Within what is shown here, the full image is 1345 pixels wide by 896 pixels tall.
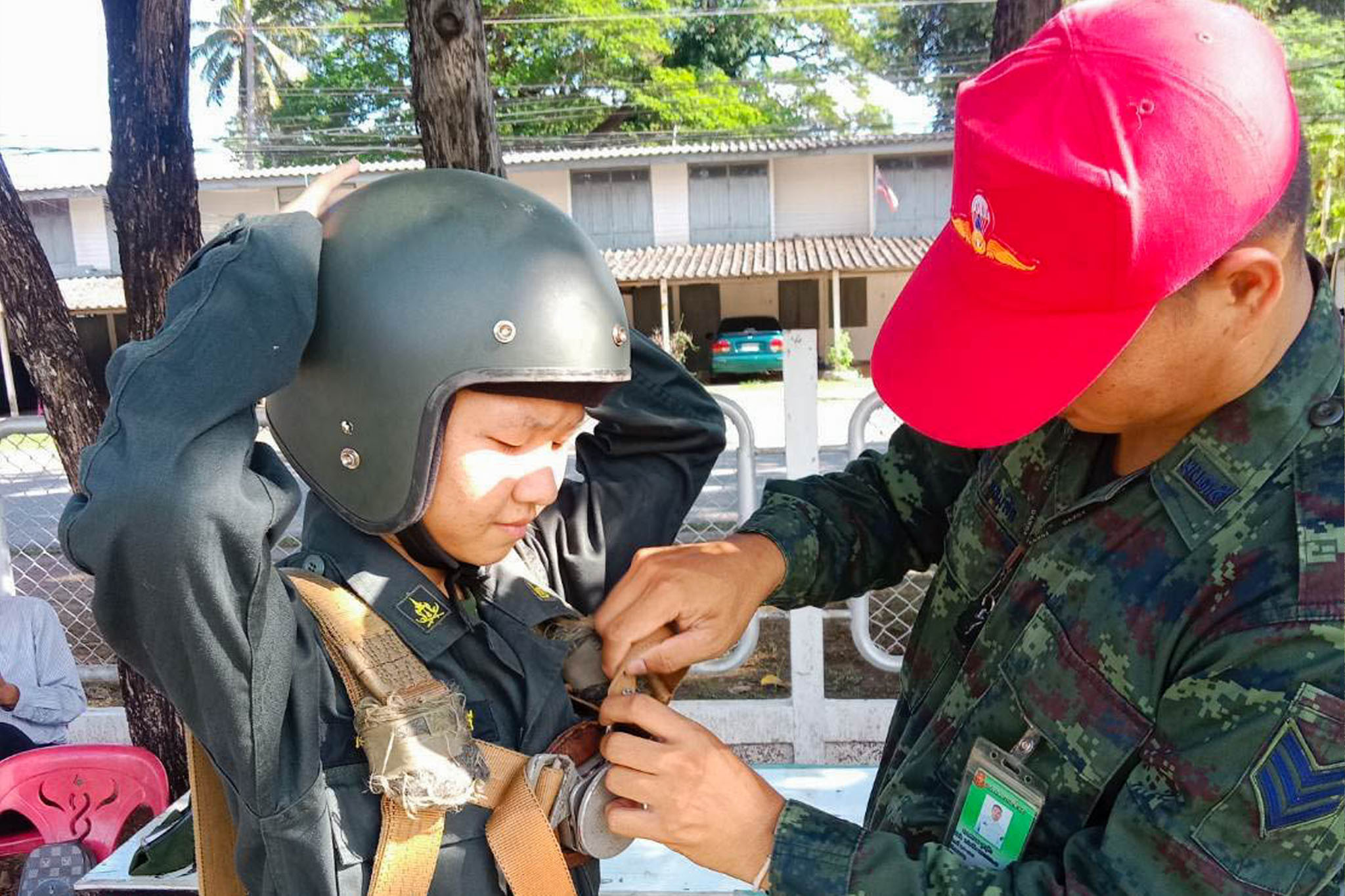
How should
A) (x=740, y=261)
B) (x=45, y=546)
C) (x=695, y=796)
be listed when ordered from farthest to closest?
1. (x=740, y=261)
2. (x=45, y=546)
3. (x=695, y=796)

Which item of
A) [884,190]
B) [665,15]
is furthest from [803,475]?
[665,15]

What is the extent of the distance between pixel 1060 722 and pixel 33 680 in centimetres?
407

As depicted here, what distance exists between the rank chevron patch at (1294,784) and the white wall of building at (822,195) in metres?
23.8

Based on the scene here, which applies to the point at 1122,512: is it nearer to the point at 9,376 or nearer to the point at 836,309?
the point at 9,376

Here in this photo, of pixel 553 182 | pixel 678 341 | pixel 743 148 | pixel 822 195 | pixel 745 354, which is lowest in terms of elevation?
pixel 745 354

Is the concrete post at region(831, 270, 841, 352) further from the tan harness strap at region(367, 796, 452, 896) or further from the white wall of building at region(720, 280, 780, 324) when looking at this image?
the tan harness strap at region(367, 796, 452, 896)

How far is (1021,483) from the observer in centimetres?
166

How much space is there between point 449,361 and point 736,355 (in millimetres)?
21476

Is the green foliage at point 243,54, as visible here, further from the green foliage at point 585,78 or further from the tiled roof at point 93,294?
the tiled roof at point 93,294

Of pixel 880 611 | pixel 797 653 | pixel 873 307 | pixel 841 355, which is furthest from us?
pixel 873 307

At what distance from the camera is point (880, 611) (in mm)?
5984

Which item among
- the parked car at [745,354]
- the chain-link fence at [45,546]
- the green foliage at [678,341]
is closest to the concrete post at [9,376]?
the chain-link fence at [45,546]

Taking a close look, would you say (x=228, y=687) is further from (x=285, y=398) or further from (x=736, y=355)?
(x=736, y=355)

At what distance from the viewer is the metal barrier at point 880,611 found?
382cm
